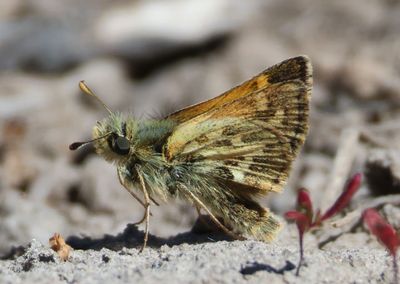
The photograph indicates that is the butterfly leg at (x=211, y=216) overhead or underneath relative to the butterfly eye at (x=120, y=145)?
underneath

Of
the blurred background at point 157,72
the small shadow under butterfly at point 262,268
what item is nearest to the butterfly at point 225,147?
the small shadow under butterfly at point 262,268

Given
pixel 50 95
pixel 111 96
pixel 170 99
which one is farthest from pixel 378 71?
pixel 50 95

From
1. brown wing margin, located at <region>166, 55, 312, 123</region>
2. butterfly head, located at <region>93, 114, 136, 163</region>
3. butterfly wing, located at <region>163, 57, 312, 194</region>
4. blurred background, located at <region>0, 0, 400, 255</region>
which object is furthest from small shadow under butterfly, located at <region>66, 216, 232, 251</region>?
blurred background, located at <region>0, 0, 400, 255</region>

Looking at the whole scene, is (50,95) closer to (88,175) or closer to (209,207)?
(88,175)

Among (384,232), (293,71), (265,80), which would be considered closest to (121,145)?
(265,80)

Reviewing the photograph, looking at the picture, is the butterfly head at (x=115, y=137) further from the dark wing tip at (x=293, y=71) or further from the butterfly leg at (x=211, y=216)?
the dark wing tip at (x=293, y=71)

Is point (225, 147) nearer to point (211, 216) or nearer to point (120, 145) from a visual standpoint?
point (211, 216)
